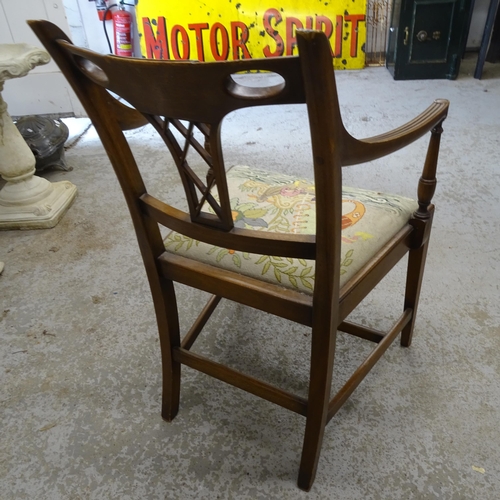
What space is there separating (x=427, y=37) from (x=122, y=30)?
2.39 m

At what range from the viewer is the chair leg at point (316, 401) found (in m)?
0.87

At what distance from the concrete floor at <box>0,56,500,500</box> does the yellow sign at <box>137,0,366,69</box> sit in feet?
7.37

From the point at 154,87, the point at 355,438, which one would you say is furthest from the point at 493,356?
the point at 154,87

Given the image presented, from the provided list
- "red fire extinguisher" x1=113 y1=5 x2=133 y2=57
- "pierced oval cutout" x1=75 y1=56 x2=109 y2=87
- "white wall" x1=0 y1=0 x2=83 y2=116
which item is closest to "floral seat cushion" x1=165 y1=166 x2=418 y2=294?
"pierced oval cutout" x1=75 y1=56 x2=109 y2=87

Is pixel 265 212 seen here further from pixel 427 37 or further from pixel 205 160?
pixel 427 37

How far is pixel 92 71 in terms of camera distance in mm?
744

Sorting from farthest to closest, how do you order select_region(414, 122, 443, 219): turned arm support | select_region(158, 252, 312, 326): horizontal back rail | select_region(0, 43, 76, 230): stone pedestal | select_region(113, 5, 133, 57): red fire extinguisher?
select_region(113, 5, 133, 57): red fire extinguisher
select_region(0, 43, 76, 230): stone pedestal
select_region(414, 122, 443, 219): turned arm support
select_region(158, 252, 312, 326): horizontal back rail

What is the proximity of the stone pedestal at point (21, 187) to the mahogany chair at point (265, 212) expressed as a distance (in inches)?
49.2

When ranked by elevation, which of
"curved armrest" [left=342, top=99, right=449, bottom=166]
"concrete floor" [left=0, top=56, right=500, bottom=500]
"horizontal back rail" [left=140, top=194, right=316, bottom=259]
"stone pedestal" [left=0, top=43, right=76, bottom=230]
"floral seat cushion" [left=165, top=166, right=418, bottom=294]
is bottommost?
"concrete floor" [left=0, top=56, right=500, bottom=500]

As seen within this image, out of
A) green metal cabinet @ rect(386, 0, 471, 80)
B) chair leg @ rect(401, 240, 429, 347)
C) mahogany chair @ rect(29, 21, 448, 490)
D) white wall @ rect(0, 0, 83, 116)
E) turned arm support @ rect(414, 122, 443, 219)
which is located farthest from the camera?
green metal cabinet @ rect(386, 0, 471, 80)

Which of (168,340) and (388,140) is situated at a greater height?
(388,140)

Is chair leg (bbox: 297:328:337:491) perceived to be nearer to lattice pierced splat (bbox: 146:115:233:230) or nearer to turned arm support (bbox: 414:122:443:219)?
lattice pierced splat (bbox: 146:115:233:230)

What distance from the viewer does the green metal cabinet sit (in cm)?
326

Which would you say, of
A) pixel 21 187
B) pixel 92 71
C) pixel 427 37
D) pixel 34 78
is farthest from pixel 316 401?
pixel 427 37
